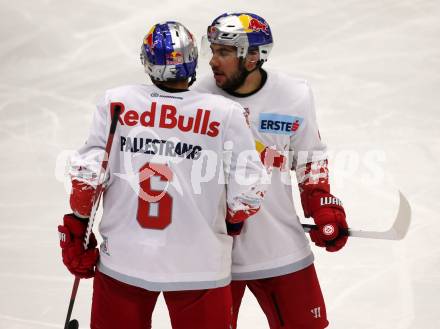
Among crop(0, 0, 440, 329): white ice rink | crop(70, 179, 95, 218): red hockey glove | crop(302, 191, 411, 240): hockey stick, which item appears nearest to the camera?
crop(70, 179, 95, 218): red hockey glove

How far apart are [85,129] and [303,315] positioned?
289 cm

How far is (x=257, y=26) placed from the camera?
2.66 metres

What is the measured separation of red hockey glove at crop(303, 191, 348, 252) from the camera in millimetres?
2721

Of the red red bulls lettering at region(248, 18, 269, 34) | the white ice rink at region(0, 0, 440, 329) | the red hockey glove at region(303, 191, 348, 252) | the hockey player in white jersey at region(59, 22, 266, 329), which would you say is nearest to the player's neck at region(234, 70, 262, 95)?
the red red bulls lettering at region(248, 18, 269, 34)

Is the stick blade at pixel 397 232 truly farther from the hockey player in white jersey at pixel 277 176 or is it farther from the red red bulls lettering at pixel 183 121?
the red red bulls lettering at pixel 183 121

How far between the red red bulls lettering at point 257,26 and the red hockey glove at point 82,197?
26.9 inches

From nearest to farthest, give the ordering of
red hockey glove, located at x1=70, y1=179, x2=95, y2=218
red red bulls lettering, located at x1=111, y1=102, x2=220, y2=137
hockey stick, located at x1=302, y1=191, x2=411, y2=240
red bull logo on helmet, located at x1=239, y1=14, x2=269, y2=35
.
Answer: red red bulls lettering, located at x1=111, y1=102, x2=220, y2=137 < red hockey glove, located at x1=70, y1=179, x2=95, y2=218 < red bull logo on helmet, located at x1=239, y1=14, x2=269, y2=35 < hockey stick, located at x1=302, y1=191, x2=411, y2=240

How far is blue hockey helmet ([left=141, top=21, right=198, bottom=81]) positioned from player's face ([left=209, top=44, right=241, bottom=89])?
0.83 feet

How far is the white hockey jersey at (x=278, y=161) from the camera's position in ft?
8.80

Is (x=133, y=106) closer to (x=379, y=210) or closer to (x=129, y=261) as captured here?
(x=129, y=261)

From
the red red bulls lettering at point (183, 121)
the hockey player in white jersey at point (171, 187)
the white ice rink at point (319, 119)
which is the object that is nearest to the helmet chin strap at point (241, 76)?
the hockey player in white jersey at point (171, 187)

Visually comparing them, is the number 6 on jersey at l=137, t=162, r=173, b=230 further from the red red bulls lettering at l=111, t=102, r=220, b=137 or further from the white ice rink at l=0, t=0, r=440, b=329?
the white ice rink at l=0, t=0, r=440, b=329

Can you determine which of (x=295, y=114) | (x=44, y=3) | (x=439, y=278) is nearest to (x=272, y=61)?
(x=44, y=3)

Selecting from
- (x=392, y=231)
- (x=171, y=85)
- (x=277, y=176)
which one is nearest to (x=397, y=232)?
(x=392, y=231)
